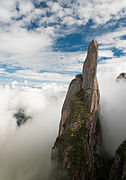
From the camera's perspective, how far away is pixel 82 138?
68.4m

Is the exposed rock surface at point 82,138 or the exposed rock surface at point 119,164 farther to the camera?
the exposed rock surface at point 82,138

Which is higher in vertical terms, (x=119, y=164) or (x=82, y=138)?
(x=82, y=138)

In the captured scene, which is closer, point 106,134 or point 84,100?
point 84,100

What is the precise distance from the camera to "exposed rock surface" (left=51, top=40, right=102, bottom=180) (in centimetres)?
6374

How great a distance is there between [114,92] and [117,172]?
10934cm

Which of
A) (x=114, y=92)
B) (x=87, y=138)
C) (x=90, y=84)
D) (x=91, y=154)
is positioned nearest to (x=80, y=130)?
(x=87, y=138)

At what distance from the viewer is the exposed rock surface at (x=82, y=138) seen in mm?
63744

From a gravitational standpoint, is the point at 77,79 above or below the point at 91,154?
above

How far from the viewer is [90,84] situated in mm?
80188

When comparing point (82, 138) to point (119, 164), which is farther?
point (82, 138)

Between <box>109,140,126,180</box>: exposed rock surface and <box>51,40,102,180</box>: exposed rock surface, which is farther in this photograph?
<box>51,40,102,180</box>: exposed rock surface

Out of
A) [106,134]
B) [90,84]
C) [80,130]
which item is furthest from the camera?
[106,134]

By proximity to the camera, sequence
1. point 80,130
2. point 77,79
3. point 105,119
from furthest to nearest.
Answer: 1. point 105,119
2. point 77,79
3. point 80,130

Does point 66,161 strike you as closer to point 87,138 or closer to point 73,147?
point 73,147
